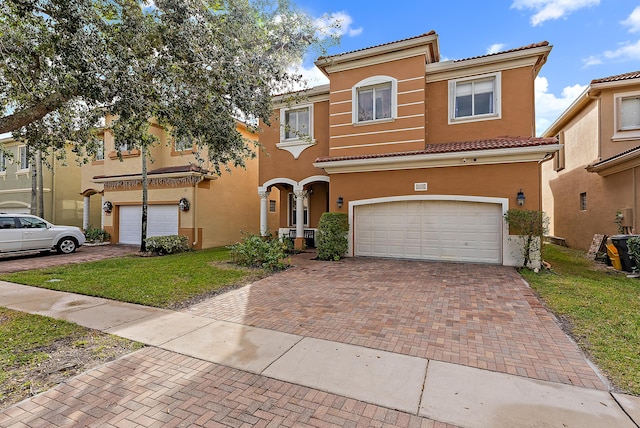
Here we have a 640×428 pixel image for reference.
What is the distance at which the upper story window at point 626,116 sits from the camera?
12438mm

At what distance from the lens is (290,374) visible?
3566mm

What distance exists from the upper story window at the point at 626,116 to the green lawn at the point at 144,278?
49.4 feet

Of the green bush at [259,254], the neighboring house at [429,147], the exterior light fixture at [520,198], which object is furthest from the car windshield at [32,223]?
the exterior light fixture at [520,198]

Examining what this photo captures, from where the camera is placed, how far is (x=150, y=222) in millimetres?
16531

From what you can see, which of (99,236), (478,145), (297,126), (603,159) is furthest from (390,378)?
(99,236)

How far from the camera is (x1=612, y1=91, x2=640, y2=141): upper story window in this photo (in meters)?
12.4

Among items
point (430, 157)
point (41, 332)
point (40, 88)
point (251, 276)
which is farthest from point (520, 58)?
point (41, 332)

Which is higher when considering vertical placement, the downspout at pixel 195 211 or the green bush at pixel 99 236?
the downspout at pixel 195 211

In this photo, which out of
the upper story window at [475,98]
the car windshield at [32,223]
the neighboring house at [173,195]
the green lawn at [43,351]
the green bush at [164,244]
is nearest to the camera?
the green lawn at [43,351]

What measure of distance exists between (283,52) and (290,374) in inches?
282

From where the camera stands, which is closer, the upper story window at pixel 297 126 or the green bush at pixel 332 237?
the green bush at pixel 332 237

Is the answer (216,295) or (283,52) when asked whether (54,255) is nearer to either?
(216,295)

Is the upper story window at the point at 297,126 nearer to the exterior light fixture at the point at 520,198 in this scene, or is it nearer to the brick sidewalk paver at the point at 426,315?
the brick sidewalk paver at the point at 426,315

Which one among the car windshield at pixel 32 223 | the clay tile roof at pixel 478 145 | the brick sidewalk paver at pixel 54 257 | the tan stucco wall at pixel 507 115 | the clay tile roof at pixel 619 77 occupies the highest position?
the clay tile roof at pixel 619 77
